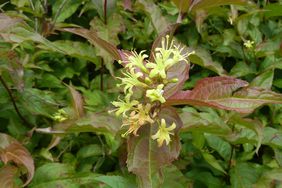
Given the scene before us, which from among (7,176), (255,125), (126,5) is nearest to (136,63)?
(255,125)

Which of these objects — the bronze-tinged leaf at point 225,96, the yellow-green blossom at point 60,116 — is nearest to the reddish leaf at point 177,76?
the bronze-tinged leaf at point 225,96

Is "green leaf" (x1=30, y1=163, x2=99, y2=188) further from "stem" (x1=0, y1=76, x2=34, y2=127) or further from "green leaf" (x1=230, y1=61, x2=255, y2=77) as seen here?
"green leaf" (x1=230, y1=61, x2=255, y2=77)

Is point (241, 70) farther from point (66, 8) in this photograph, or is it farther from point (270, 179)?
point (66, 8)

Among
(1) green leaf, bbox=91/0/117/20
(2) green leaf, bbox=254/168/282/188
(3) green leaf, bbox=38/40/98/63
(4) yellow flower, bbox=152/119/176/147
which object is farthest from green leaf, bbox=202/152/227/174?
(1) green leaf, bbox=91/0/117/20

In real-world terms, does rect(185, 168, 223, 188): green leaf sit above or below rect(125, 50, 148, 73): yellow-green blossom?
below

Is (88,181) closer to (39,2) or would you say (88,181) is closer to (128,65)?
(128,65)

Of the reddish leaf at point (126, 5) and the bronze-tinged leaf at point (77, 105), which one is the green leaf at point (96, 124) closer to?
the bronze-tinged leaf at point (77, 105)
